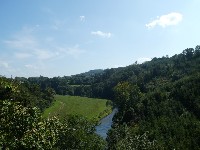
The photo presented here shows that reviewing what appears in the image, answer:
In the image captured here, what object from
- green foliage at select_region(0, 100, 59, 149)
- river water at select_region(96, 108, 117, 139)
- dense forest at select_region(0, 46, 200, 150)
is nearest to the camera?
green foliage at select_region(0, 100, 59, 149)

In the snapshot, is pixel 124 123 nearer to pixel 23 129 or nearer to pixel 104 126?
pixel 104 126

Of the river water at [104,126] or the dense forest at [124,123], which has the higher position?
the dense forest at [124,123]

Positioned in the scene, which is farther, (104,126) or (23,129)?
(104,126)

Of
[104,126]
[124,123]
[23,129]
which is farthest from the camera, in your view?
[104,126]

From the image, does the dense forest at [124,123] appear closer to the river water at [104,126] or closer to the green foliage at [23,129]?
the green foliage at [23,129]

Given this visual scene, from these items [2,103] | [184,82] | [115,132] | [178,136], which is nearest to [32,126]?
[2,103]

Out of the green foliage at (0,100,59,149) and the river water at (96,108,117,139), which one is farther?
the river water at (96,108,117,139)

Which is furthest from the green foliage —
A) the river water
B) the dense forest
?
the river water

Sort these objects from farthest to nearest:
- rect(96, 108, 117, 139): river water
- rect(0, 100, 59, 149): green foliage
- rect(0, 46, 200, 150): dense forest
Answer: rect(96, 108, 117, 139): river water, rect(0, 46, 200, 150): dense forest, rect(0, 100, 59, 149): green foliage

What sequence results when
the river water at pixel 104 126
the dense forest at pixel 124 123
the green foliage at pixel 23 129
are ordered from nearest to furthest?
the green foliage at pixel 23 129 < the dense forest at pixel 124 123 < the river water at pixel 104 126

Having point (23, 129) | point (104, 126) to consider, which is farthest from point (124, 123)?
point (23, 129)

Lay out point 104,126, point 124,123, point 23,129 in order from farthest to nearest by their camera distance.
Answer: point 104,126 → point 124,123 → point 23,129

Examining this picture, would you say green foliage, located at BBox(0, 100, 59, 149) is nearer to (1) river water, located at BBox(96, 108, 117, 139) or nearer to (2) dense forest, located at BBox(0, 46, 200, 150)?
(2) dense forest, located at BBox(0, 46, 200, 150)

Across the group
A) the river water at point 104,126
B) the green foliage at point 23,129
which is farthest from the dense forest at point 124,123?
the river water at point 104,126
